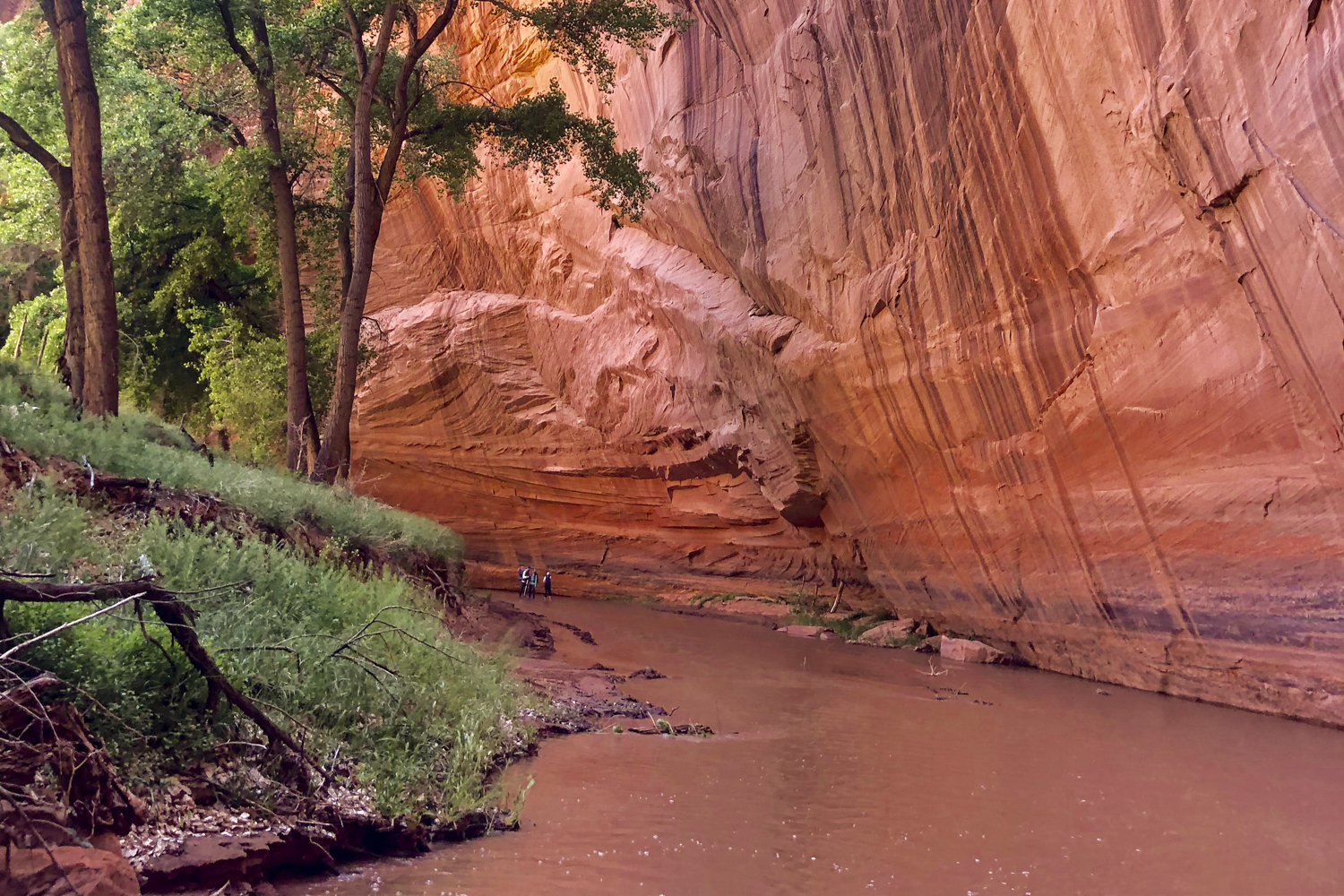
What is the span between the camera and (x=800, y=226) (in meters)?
15.6

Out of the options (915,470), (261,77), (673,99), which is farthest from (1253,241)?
(261,77)

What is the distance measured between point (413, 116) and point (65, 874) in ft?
47.5

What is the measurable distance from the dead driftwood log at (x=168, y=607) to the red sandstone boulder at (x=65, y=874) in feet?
2.22

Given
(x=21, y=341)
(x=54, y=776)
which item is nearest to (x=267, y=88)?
(x=21, y=341)

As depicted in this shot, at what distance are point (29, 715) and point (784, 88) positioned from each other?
48.8 feet

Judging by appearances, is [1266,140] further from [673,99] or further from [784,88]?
[673,99]

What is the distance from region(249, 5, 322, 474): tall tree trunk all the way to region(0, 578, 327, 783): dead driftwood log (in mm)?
11215

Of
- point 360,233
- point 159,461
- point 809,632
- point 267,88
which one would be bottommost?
point 809,632

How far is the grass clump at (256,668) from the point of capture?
360cm

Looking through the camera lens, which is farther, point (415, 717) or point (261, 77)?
point (261, 77)

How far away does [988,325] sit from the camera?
1270 centimetres

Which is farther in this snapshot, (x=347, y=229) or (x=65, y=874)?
(x=347, y=229)

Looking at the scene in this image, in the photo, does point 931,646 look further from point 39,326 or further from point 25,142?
point 39,326

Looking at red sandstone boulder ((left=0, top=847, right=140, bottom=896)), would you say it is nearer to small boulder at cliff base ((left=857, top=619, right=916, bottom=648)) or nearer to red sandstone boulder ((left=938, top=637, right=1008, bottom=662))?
red sandstone boulder ((left=938, top=637, right=1008, bottom=662))
